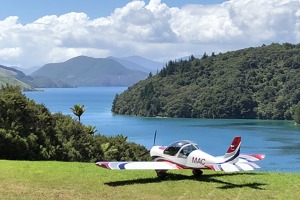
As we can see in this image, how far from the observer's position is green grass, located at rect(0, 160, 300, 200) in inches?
626

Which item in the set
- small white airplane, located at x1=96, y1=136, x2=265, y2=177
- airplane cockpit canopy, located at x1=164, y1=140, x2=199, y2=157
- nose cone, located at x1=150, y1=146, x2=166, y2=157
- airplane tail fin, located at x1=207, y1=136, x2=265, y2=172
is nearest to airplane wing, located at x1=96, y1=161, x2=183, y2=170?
small white airplane, located at x1=96, y1=136, x2=265, y2=177

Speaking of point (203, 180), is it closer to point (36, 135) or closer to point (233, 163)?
point (233, 163)

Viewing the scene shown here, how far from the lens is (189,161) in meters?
19.0

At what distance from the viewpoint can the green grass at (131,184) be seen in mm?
15898

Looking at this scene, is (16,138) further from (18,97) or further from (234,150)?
(234,150)

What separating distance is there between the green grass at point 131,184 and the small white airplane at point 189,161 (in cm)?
60

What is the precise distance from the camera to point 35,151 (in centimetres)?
3894

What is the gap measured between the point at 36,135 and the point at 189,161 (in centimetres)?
2565

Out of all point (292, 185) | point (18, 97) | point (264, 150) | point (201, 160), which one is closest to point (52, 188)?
point (201, 160)

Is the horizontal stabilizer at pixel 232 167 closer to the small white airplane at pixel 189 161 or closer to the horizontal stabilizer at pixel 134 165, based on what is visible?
the small white airplane at pixel 189 161

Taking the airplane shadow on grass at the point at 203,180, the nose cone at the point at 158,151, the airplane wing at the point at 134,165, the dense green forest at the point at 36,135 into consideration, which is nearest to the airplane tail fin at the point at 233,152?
the airplane shadow on grass at the point at 203,180

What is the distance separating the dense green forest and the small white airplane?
19.4 meters

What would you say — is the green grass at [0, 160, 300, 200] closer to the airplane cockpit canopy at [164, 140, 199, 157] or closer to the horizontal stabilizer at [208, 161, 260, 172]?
the horizontal stabilizer at [208, 161, 260, 172]

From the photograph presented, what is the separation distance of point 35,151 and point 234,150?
25.1 m
